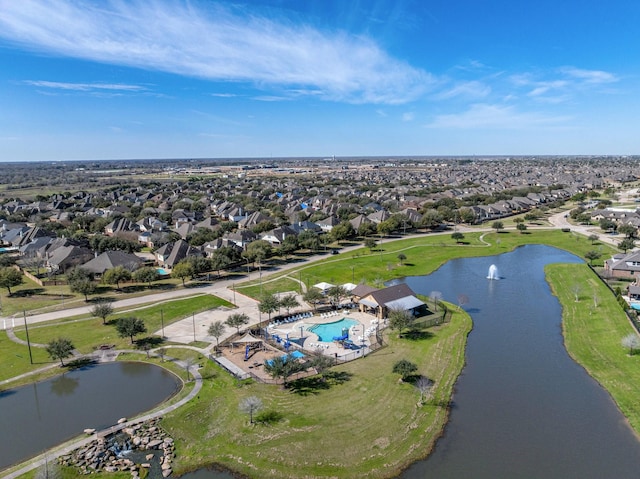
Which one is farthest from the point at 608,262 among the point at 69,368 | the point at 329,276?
the point at 69,368

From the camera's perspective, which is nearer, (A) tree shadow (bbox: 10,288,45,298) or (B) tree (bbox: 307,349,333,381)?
(B) tree (bbox: 307,349,333,381)

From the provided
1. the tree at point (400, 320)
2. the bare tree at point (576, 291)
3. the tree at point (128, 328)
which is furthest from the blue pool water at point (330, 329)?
the bare tree at point (576, 291)

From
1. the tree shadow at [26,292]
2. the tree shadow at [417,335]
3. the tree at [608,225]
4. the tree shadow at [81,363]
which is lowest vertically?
Result: the tree shadow at [81,363]

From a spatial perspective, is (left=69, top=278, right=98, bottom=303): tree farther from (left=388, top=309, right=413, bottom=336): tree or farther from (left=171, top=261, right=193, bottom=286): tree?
(left=388, top=309, right=413, bottom=336): tree

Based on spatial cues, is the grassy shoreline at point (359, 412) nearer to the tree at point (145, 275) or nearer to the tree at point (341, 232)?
the tree at point (145, 275)

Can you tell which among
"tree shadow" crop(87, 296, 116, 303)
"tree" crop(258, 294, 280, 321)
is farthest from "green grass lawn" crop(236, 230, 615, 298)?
"tree shadow" crop(87, 296, 116, 303)

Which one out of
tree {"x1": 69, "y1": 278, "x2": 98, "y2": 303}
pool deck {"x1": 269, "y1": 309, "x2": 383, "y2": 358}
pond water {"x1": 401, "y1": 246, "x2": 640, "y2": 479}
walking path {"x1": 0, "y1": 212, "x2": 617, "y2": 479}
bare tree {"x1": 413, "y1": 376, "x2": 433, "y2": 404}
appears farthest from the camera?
tree {"x1": 69, "y1": 278, "x2": 98, "y2": 303}

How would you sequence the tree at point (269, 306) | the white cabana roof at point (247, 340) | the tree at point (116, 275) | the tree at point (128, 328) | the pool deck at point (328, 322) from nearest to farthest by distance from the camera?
the pool deck at point (328, 322) → the tree at point (128, 328) → the white cabana roof at point (247, 340) → the tree at point (269, 306) → the tree at point (116, 275)

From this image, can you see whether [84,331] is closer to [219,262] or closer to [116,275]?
[116,275]
